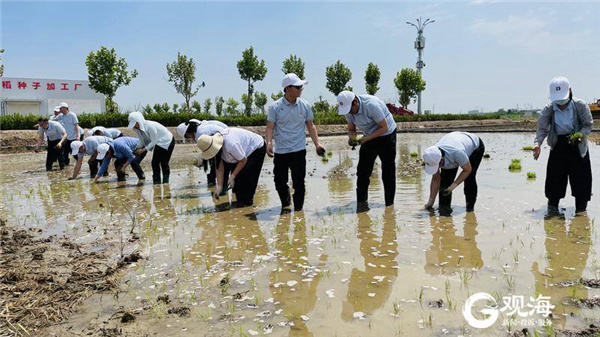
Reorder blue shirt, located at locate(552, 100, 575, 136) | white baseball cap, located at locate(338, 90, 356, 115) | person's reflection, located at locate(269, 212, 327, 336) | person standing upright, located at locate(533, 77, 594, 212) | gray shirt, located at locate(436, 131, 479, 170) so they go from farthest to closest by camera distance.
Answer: white baseball cap, located at locate(338, 90, 356, 115) < blue shirt, located at locate(552, 100, 575, 136) < person standing upright, located at locate(533, 77, 594, 212) < gray shirt, located at locate(436, 131, 479, 170) < person's reflection, located at locate(269, 212, 327, 336)

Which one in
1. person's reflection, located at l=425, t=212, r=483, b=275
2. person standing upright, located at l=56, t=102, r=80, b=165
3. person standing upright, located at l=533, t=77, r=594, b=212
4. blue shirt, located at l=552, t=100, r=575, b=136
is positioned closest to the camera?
person's reflection, located at l=425, t=212, r=483, b=275

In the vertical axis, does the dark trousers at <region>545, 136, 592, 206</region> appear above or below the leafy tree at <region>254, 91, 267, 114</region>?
below

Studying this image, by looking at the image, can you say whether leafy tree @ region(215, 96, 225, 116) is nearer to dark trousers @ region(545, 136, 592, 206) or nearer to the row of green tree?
the row of green tree

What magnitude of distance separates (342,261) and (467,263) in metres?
1.13

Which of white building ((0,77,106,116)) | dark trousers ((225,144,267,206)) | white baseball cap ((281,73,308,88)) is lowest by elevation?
dark trousers ((225,144,267,206))

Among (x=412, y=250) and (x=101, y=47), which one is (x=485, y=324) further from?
(x=101, y=47)

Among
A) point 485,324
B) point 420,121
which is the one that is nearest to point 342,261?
point 485,324

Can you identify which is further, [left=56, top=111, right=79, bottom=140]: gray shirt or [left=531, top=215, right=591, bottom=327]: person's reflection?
[left=56, top=111, right=79, bottom=140]: gray shirt

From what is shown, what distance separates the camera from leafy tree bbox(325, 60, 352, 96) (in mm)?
43531

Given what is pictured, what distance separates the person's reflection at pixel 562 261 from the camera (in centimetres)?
345

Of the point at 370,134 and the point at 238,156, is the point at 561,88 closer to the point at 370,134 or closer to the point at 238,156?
the point at 370,134

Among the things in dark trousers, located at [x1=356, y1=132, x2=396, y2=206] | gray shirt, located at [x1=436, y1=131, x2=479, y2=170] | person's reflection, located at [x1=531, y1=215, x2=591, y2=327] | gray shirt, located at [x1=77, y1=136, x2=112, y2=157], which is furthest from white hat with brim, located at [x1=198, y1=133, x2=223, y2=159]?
gray shirt, located at [x1=77, y1=136, x2=112, y2=157]

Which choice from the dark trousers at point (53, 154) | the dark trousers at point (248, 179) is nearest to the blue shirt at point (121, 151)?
the dark trousers at point (53, 154)

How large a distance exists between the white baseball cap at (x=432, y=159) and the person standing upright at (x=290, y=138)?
1.48 m
